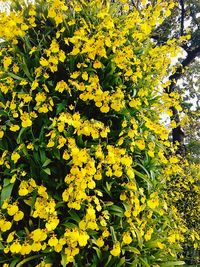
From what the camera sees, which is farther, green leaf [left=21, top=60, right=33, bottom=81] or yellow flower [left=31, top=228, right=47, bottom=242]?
green leaf [left=21, top=60, right=33, bottom=81]

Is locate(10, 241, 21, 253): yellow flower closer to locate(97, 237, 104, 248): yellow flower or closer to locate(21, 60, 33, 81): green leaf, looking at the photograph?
locate(97, 237, 104, 248): yellow flower

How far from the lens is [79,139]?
1.86 m

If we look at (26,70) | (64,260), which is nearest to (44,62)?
(26,70)

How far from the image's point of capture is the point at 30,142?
1.88 meters

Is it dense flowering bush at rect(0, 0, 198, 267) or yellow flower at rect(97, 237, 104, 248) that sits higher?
dense flowering bush at rect(0, 0, 198, 267)

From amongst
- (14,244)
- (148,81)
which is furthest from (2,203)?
(148,81)

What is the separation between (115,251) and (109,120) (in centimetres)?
75

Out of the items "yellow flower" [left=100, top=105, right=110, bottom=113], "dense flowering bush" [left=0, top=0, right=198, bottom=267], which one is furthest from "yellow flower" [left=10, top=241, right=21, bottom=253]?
"yellow flower" [left=100, top=105, right=110, bottom=113]

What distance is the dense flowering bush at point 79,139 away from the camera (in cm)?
Answer: 170

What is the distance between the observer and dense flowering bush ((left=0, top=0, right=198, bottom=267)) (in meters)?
1.70

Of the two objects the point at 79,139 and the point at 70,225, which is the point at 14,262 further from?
the point at 79,139

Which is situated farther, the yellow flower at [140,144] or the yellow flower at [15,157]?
the yellow flower at [140,144]

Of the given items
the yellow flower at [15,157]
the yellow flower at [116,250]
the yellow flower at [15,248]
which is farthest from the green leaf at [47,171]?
the yellow flower at [116,250]

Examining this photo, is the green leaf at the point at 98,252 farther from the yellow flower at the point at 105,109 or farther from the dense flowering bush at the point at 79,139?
the yellow flower at the point at 105,109
